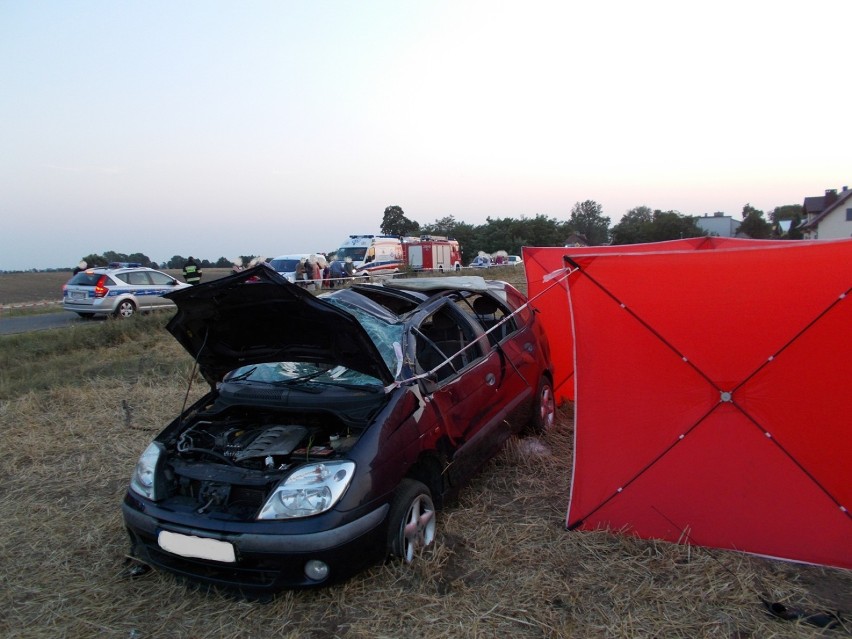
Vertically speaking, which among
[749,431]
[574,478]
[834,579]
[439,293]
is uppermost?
[439,293]

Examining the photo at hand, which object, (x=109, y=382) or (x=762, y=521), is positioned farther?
(x=109, y=382)

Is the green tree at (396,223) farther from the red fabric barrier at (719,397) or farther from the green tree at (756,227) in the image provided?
the red fabric barrier at (719,397)

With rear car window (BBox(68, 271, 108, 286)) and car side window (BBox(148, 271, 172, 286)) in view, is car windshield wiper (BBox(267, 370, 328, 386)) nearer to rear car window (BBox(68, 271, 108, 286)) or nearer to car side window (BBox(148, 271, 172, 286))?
rear car window (BBox(68, 271, 108, 286))

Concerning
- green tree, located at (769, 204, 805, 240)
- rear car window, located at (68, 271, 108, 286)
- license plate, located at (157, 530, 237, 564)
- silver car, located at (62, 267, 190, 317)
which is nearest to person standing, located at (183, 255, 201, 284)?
silver car, located at (62, 267, 190, 317)

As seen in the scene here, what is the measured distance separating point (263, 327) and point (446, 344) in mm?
1591

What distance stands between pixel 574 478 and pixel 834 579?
1456 millimetres

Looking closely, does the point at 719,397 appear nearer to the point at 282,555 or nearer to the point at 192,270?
the point at 282,555

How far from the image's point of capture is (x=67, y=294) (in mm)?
16922

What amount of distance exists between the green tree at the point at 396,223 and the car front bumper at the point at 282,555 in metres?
81.1

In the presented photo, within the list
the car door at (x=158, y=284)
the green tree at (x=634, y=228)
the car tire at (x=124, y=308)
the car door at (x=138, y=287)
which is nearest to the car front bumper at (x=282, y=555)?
the car door at (x=138, y=287)


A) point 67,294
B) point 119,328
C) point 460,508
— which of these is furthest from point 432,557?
point 67,294

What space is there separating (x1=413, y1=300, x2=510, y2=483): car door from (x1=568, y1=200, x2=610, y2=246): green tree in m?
101

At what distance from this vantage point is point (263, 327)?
12.5 ft

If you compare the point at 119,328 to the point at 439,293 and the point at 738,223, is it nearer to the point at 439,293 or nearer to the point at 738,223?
the point at 439,293
